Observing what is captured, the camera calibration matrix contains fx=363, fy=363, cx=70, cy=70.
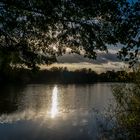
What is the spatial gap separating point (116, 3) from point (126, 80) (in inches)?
517

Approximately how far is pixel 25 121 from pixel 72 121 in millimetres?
6447

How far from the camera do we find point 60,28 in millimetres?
7594

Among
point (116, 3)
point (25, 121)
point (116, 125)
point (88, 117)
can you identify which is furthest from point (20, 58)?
point (88, 117)

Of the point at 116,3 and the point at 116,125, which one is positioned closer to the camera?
the point at 116,3

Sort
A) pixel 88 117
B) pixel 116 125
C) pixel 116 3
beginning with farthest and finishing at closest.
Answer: pixel 88 117
pixel 116 125
pixel 116 3

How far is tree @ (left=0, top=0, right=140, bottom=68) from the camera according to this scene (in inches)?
263

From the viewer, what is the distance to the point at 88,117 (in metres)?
53.3

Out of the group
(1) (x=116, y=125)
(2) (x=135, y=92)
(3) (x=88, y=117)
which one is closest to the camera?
(2) (x=135, y=92)

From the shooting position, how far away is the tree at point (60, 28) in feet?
21.9

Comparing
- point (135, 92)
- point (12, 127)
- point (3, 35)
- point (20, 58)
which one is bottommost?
point (12, 127)

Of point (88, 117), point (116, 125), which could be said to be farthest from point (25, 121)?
point (116, 125)

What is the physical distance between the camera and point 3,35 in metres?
8.04

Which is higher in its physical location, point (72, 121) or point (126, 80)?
point (126, 80)

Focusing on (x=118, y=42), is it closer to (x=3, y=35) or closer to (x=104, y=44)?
(x=104, y=44)
